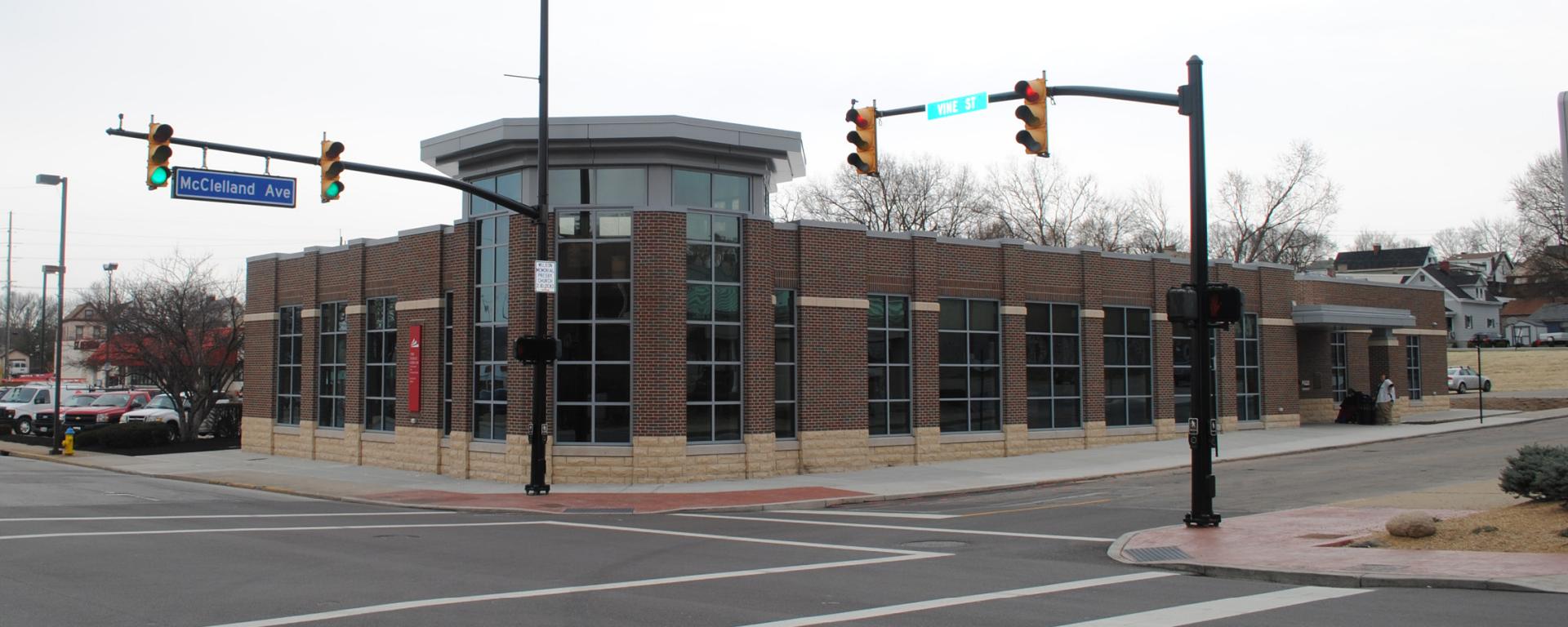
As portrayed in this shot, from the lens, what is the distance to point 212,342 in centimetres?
4281

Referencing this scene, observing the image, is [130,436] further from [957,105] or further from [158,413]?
[957,105]

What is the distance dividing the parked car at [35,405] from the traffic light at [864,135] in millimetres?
37941

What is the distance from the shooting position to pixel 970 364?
93.4ft

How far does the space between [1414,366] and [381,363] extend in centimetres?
3578

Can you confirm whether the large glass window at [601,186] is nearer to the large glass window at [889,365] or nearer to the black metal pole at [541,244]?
the black metal pole at [541,244]

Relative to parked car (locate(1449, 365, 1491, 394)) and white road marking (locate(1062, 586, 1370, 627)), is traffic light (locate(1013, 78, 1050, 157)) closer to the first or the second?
white road marking (locate(1062, 586, 1370, 627))

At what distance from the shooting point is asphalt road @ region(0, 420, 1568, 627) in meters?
9.70

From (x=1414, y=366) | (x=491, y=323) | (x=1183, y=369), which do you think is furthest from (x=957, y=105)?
(x=1414, y=366)

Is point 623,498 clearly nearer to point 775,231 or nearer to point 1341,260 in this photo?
point 775,231

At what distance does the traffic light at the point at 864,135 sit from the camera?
1535 cm

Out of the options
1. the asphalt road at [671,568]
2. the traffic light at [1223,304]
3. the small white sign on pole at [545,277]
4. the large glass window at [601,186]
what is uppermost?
the large glass window at [601,186]

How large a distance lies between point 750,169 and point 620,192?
2912 mm

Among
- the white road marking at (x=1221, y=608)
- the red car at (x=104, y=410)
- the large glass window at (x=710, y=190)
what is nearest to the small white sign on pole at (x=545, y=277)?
the large glass window at (x=710, y=190)

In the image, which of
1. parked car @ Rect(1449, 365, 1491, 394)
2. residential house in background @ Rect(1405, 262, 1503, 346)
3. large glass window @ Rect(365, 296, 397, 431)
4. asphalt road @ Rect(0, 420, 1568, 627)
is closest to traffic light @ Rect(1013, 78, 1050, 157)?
asphalt road @ Rect(0, 420, 1568, 627)
